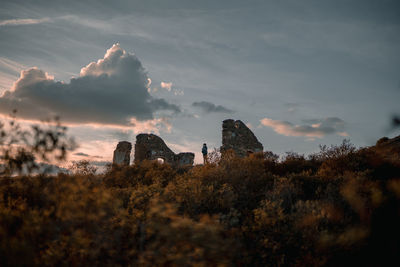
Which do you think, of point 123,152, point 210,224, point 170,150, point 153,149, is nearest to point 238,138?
point 170,150

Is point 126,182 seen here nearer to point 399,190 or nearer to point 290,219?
point 290,219

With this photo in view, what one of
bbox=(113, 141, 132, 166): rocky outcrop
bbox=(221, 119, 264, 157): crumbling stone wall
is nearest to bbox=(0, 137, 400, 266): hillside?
bbox=(221, 119, 264, 157): crumbling stone wall

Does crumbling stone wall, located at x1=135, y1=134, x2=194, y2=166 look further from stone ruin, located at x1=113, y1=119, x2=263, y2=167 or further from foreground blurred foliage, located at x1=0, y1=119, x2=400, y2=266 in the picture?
foreground blurred foliage, located at x1=0, y1=119, x2=400, y2=266

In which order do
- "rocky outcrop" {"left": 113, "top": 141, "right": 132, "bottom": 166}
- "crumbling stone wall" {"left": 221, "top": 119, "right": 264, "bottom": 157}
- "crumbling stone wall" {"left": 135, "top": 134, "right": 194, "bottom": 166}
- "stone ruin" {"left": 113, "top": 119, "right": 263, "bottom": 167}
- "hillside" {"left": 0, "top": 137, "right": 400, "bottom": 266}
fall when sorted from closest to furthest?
"hillside" {"left": 0, "top": 137, "right": 400, "bottom": 266}
"crumbling stone wall" {"left": 221, "top": 119, "right": 264, "bottom": 157}
"stone ruin" {"left": 113, "top": 119, "right": 263, "bottom": 167}
"crumbling stone wall" {"left": 135, "top": 134, "right": 194, "bottom": 166}
"rocky outcrop" {"left": 113, "top": 141, "right": 132, "bottom": 166}

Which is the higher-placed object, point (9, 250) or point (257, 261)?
point (9, 250)

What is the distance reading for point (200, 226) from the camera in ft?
A: 10.7

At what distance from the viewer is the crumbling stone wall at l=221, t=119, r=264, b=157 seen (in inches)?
733

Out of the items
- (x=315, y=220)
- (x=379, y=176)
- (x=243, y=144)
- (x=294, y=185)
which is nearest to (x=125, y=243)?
(x=315, y=220)

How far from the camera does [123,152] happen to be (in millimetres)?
23141

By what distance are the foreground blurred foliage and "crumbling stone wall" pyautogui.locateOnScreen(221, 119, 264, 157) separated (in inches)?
435

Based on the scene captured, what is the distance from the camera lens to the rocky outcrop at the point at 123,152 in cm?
2295

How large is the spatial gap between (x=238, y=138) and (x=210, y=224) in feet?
49.7

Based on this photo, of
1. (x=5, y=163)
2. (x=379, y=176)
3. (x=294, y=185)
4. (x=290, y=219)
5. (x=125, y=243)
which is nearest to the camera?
(x=125, y=243)

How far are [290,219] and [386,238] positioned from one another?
157 centimetres
